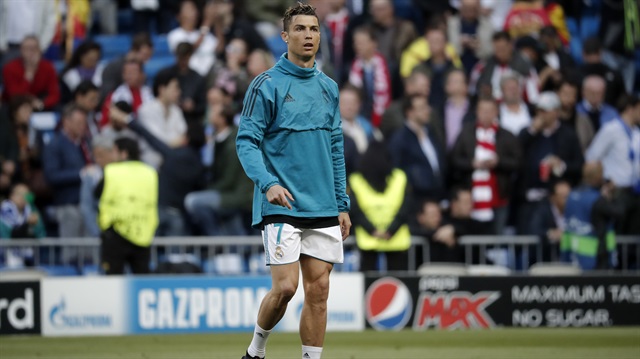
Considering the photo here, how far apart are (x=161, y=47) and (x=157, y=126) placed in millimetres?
3191

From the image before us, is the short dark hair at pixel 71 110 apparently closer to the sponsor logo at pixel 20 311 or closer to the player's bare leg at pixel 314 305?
the sponsor logo at pixel 20 311

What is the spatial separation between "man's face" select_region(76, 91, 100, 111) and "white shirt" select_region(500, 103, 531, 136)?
561cm

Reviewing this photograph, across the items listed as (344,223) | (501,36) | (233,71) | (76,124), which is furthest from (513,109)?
(344,223)

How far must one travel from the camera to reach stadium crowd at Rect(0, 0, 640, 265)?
16594mm

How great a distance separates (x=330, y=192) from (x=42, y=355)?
4702mm

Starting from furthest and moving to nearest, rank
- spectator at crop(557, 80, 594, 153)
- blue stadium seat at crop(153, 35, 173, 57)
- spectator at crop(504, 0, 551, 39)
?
blue stadium seat at crop(153, 35, 173, 57), spectator at crop(504, 0, 551, 39), spectator at crop(557, 80, 594, 153)

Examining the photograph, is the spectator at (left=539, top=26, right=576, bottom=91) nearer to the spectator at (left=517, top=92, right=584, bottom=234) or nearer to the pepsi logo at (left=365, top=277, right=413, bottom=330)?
the spectator at (left=517, top=92, right=584, bottom=234)

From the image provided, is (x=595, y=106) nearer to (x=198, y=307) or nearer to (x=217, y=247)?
(x=217, y=247)

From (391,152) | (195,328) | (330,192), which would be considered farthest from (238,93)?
(330,192)

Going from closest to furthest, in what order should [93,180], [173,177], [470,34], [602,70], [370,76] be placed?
[93,180] < [173,177] < [370,76] < [602,70] < [470,34]

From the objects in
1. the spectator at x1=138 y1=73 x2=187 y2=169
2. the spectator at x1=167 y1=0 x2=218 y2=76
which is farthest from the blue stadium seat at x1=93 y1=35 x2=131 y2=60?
the spectator at x1=138 y1=73 x2=187 y2=169

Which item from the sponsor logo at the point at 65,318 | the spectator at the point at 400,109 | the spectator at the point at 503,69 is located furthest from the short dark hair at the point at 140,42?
the spectator at the point at 503,69

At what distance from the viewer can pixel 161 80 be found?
17.2 metres

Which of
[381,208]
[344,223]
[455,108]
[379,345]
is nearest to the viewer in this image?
[344,223]
